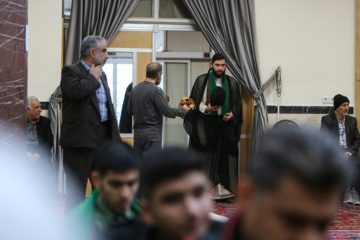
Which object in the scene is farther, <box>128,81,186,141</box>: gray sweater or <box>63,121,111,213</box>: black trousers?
<box>128,81,186,141</box>: gray sweater

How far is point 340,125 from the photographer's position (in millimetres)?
7141

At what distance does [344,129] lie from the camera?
7.12 meters

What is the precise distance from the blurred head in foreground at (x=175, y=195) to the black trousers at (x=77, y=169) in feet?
8.13

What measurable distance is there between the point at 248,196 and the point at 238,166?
21.8ft

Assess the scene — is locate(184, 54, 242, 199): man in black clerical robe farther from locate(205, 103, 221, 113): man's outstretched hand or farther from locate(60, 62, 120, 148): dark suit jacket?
locate(60, 62, 120, 148): dark suit jacket

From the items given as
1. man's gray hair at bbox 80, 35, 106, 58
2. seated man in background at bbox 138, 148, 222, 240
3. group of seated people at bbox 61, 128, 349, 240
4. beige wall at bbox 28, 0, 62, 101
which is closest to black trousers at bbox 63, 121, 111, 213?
man's gray hair at bbox 80, 35, 106, 58

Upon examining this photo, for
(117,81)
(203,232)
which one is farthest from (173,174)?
(117,81)

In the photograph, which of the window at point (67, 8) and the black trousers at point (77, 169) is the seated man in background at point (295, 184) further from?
the window at point (67, 8)

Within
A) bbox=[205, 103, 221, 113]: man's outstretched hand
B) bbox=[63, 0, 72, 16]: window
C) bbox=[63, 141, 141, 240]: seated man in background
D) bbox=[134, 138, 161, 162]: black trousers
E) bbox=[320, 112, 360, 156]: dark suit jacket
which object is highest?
bbox=[63, 0, 72, 16]: window

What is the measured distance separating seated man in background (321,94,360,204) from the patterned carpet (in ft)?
0.85

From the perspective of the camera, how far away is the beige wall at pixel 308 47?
7.40m

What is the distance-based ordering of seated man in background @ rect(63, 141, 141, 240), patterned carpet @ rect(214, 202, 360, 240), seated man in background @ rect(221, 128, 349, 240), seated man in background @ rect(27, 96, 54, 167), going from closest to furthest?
1. seated man in background @ rect(221, 128, 349, 240)
2. seated man in background @ rect(63, 141, 141, 240)
3. patterned carpet @ rect(214, 202, 360, 240)
4. seated man in background @ rect(27, 96, 54, 167)

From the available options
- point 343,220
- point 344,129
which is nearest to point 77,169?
point 343,220

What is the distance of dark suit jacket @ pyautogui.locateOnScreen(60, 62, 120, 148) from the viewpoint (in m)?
3.75
